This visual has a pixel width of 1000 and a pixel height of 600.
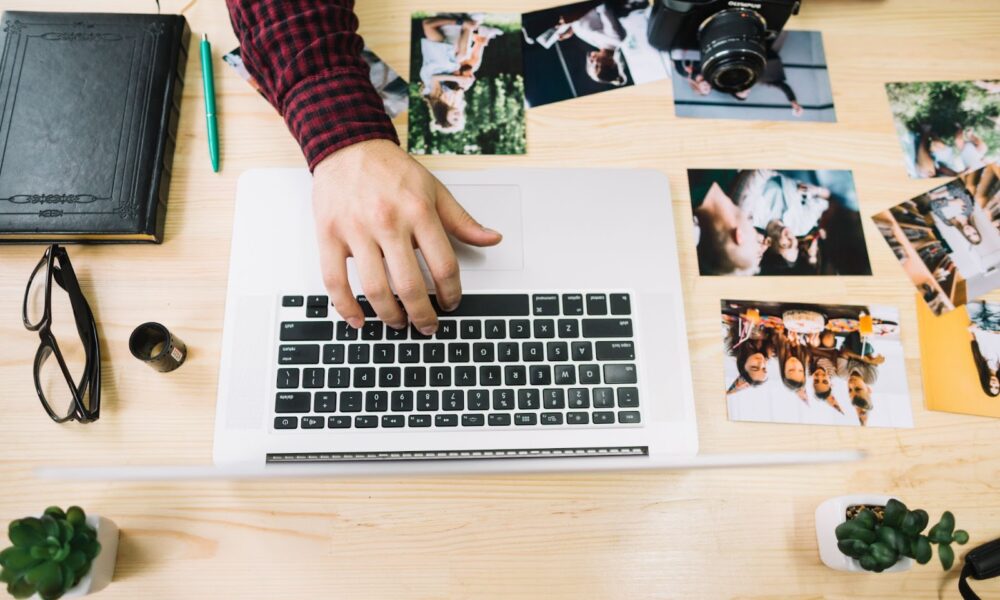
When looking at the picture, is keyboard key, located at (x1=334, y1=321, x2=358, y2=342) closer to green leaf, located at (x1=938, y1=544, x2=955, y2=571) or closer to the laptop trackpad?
the laptop trackpad

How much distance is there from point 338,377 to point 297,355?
0.05 meters

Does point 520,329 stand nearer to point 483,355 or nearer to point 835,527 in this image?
point 483,355

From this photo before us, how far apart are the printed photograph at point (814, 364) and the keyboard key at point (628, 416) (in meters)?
0.12

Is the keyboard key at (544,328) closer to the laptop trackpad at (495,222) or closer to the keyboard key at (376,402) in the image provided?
the laptop trackpad at (495,222)

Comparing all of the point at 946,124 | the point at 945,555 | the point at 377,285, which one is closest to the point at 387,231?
the point at 377,285

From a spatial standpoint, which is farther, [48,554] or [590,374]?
[590,374]

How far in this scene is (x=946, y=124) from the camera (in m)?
0.76

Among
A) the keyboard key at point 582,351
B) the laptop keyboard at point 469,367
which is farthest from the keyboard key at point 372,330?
the keyboard key at point 582,351

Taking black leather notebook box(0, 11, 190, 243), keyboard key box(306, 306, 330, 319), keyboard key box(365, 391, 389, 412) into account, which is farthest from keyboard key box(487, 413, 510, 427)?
black leather notebook box(0, 11, 190, 243)

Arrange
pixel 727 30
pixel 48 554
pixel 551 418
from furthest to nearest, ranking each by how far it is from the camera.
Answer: pixel 727 30, pixel 551 418, pixel 48 554

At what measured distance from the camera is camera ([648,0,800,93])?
71 centimetres

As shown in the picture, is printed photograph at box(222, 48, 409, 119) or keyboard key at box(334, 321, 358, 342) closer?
keyboard key at box(334, 321, 358, 342)

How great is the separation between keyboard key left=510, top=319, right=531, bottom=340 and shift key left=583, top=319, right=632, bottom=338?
0.06m

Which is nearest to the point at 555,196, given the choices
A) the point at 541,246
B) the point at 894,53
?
the point at 541,246
